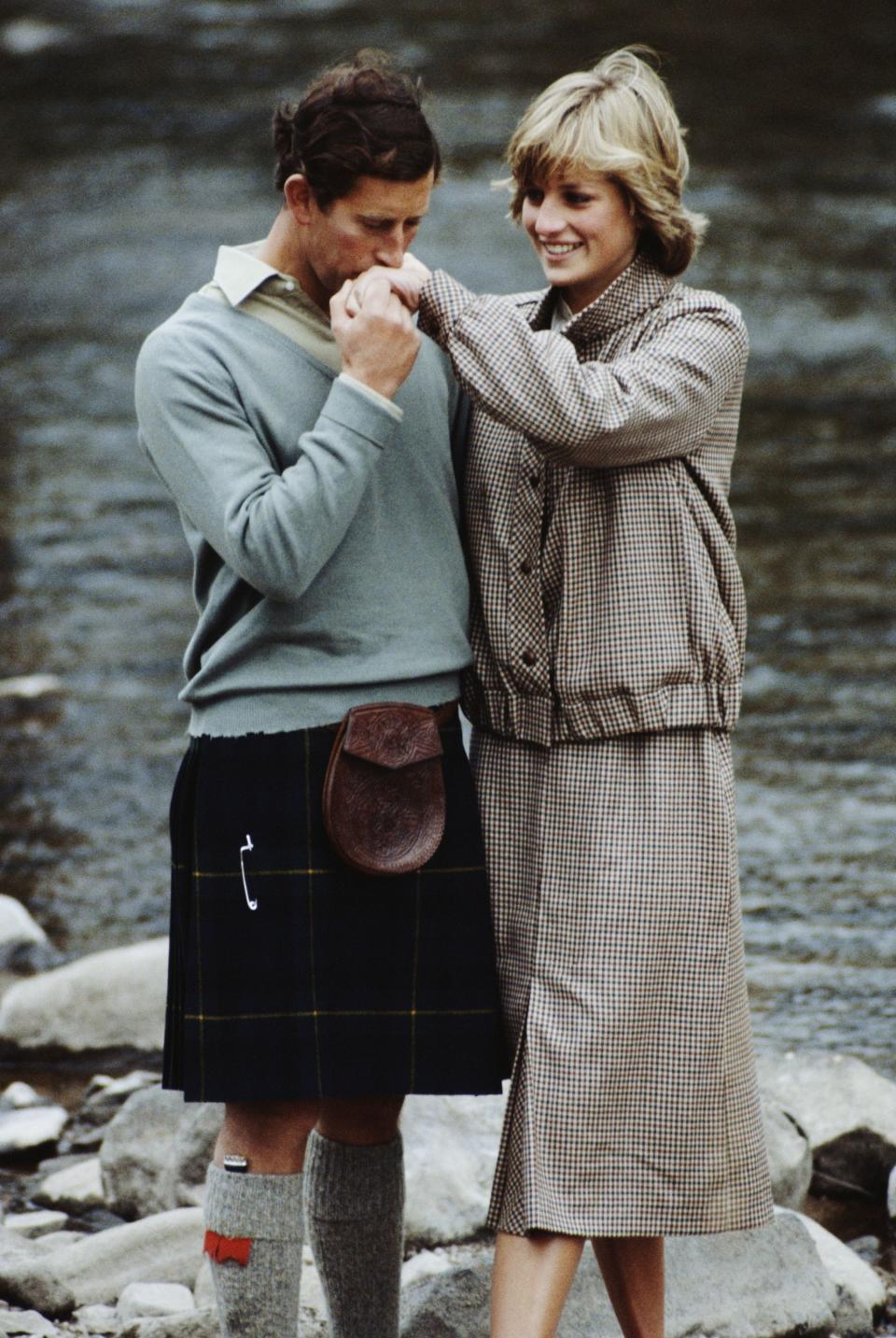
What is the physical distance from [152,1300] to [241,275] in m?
1.77

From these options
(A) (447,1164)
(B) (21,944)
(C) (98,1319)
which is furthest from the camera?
(B) (21,944)

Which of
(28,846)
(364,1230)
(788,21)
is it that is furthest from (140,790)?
(788,21)

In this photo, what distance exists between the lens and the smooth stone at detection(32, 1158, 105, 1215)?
412cm

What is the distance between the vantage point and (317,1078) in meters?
2.62

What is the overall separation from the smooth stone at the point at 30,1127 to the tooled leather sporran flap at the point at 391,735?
2122mm

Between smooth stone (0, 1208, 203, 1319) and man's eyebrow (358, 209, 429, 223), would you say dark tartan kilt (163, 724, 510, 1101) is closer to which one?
man's eyebrow (358, 209, 429, 223)

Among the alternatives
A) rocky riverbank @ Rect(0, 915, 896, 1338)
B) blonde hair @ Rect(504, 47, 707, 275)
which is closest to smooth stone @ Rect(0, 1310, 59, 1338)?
rocky riverbank @ Rect(0, 915, 896, 1338)

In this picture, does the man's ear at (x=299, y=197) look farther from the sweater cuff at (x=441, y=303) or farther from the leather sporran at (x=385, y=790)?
the leather sporran at (x=385, y=790)

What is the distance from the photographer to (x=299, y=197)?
2.65 m

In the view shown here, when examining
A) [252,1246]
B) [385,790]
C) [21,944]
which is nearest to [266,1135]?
[252,1246]

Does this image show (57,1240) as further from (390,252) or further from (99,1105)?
(390,252)

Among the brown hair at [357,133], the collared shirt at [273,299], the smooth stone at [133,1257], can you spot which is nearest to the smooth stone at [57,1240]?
the smooth stone at [133,1257]

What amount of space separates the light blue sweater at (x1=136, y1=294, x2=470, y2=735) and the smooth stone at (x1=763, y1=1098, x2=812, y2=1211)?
1.44 m

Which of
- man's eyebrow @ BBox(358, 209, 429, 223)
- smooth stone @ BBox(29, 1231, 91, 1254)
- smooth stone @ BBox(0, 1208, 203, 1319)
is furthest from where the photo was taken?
smooth stone @ BBox(29, 1231, 91, 1254)
